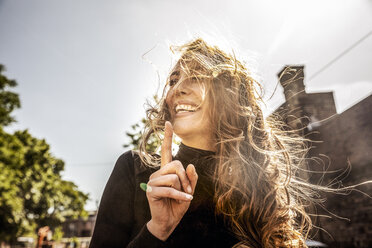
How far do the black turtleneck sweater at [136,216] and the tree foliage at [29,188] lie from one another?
16.8 m

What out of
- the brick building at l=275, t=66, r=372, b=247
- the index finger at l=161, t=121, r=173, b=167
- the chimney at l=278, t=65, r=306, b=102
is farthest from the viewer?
the brick building at l=275, t=66, r=372, b=247

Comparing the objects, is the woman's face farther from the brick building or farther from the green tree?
the green tree

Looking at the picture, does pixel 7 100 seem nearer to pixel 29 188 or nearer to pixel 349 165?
pixel 29 188

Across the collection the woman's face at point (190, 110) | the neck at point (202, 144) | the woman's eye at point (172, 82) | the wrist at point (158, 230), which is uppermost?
the woman's eye at point (172, 82)

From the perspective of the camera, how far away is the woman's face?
1642mm

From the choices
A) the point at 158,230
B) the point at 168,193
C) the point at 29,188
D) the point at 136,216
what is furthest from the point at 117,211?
the point at 29,188

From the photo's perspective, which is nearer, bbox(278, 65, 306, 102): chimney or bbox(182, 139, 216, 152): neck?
bbox(182, 139, 216, 152): neck

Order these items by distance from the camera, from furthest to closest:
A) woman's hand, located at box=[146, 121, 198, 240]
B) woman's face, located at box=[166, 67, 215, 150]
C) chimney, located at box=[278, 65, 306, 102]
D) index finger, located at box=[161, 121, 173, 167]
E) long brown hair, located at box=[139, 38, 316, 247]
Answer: chimney, located at box=[278, 65, 306, 102], woman's face, located at box=[166, 67, 215, 150], long brown hair, located at box=[139, 38, 316, 247], index finger, located at box=[161, 121, 173, 167], woman's hand, located at box=[146, 121, 198, 240]

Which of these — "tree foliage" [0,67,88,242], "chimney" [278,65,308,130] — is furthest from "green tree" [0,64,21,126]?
"chimney" [278,65,308,130]

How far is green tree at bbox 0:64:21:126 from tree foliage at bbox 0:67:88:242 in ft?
0.21

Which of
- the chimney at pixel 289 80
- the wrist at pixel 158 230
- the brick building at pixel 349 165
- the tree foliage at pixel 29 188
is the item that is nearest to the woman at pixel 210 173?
the wrist at pixel 158 230

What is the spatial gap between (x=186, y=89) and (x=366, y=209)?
23.1ft

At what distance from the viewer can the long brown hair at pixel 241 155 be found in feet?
5.01

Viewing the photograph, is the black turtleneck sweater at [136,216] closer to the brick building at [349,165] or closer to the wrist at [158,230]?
the wrist at [158,230]
